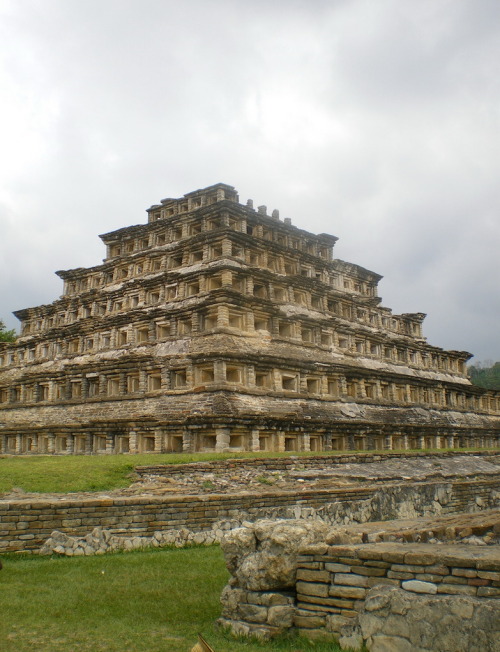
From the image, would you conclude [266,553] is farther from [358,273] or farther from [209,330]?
[358,273]

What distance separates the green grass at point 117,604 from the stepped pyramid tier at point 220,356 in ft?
50.8

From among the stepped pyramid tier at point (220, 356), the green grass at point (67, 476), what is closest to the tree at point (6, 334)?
the stepped pyramid tier at point (220, 356)

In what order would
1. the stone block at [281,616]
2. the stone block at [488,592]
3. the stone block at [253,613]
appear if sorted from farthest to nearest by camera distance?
1. the stone block at [253,613]
2. the stone block at [281,616]
3. the stone block at [488,592]

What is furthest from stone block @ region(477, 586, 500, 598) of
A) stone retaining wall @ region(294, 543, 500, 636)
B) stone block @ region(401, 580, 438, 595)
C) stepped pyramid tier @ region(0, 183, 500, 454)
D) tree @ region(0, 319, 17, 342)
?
tree @ region(0, 319, 17, 342)

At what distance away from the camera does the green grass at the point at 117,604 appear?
682 cm

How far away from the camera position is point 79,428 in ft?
99.6

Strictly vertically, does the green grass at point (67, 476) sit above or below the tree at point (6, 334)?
below

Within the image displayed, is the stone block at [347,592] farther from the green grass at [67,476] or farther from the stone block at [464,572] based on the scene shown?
the green grass at [67,476]

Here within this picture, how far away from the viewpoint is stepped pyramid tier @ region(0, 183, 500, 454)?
29016mm

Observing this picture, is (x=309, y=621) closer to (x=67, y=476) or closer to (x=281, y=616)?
Result: (x=281, y=616)

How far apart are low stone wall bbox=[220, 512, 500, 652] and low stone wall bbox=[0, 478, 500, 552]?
450 cm

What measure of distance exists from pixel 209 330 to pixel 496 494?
17.1m

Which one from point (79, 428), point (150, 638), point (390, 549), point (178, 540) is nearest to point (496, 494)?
point (178, 540)

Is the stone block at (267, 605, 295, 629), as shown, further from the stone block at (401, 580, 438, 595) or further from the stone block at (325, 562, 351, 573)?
the stone block at (401, 580, 438, 595)
